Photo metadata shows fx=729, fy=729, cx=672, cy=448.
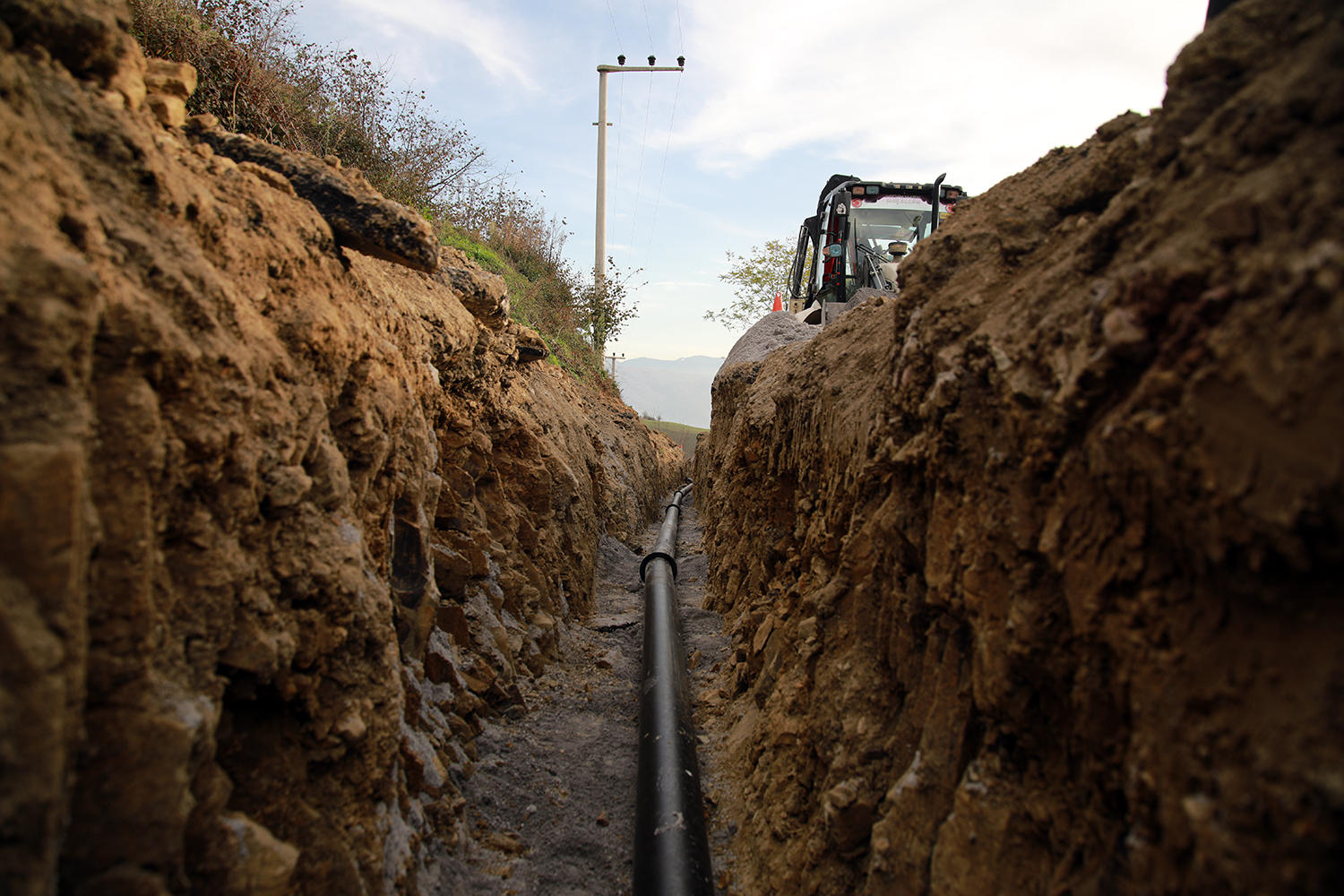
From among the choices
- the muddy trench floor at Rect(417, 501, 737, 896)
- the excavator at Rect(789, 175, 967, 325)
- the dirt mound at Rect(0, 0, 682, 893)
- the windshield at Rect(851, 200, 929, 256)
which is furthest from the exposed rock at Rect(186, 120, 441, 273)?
the windshield at Rect(851, 200, 929, 256)

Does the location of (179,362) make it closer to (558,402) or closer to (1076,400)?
(1076,400)

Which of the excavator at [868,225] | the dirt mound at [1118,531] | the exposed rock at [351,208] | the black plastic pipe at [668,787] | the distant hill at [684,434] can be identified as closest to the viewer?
the dirt mound at [1118,531]

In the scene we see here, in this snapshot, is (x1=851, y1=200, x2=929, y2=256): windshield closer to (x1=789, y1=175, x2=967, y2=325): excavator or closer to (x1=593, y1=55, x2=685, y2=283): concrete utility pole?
(x1=789, y1=175, x2=967, y2=325): excavator

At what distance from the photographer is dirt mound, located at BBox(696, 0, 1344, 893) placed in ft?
4.57

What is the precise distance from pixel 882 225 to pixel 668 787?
8516 millimetres

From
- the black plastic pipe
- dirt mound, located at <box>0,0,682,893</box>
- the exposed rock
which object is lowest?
the black plastic pipe

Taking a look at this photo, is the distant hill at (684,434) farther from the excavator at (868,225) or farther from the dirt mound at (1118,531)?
the dirt mound at (1118,531)

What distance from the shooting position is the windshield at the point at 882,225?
10.3 meters

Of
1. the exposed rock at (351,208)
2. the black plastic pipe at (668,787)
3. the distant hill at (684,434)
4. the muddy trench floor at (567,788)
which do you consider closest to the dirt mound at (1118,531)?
the black plastic pipe at (668,787)

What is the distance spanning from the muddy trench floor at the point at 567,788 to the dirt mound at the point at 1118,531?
40.4 inches

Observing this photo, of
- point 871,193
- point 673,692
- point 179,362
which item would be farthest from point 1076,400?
point 871,193

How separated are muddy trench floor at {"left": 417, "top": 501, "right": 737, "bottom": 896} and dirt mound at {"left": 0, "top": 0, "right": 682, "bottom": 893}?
26cm

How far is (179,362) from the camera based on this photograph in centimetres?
235

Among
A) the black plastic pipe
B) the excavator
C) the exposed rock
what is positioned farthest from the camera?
the excavator
